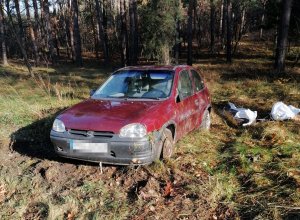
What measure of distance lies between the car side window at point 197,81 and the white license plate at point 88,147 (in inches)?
117

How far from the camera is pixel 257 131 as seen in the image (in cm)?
781

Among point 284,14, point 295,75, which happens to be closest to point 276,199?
point 295,75

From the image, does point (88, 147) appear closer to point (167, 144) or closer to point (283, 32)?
point (167, 144)

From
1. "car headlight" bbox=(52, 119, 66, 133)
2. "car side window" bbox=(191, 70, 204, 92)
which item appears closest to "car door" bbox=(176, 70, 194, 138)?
"car side window" bbox=(191, 70, 204, 92)

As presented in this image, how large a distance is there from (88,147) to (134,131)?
27.8 inches

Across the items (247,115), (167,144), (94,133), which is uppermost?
(94,133)

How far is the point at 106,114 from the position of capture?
538cm

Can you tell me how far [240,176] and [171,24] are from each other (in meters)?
23.1

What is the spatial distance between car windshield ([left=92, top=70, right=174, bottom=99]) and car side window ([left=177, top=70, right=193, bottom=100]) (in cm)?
23

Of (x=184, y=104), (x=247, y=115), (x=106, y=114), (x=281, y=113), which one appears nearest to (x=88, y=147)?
(x=106, y=114)

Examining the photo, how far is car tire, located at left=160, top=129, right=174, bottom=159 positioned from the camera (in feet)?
18.5

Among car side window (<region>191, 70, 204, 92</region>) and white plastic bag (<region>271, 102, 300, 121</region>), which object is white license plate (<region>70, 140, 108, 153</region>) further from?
white plastic bag (<region>271, 102, 300, 121</region>)

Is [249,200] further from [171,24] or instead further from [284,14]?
[171,24]

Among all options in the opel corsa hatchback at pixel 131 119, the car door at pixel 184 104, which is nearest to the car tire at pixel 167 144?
the opel corsa hatchback at pixel 131 119
